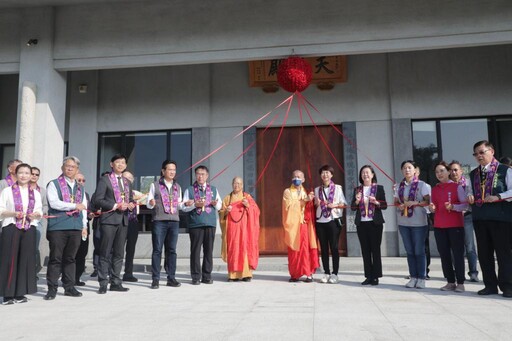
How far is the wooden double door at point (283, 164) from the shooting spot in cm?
772

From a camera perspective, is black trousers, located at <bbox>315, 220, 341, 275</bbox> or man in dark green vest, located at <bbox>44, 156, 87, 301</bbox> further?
black trousers, located at <bbox>315, 220, 341, 275</bbox>

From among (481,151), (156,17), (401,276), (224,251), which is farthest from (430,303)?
(156,17)

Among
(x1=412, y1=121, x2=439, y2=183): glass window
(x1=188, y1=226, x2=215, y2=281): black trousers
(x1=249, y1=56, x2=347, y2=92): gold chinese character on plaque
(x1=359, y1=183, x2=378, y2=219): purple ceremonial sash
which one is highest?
(x1=249, y1=56, x2=347, y2=92): gold chinese character on plaque

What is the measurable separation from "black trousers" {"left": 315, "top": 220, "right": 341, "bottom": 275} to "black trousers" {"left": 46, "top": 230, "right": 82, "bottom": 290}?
2.86m

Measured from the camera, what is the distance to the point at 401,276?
19.0 feet

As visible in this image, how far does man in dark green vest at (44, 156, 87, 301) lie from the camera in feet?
14.0

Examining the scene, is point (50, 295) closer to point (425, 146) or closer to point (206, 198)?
point (206, 198)

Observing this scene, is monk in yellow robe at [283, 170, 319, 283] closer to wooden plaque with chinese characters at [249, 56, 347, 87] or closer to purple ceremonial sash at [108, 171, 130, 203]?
purple ceremonial sash at [108, 171, 130, 203]

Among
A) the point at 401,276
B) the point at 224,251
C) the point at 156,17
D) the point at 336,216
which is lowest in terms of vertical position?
the point at 401,276

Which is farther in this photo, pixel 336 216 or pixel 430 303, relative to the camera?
pixel 336 216

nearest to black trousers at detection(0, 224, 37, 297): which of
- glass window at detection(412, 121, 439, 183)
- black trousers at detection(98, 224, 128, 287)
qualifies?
black trousers at detection(98, 224, 128, 287)

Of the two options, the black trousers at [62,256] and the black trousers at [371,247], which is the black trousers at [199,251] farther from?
the black trousers at [371,247]

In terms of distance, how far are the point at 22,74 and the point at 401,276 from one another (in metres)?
6.88

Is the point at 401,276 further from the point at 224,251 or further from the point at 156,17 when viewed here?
the point at 156,17
